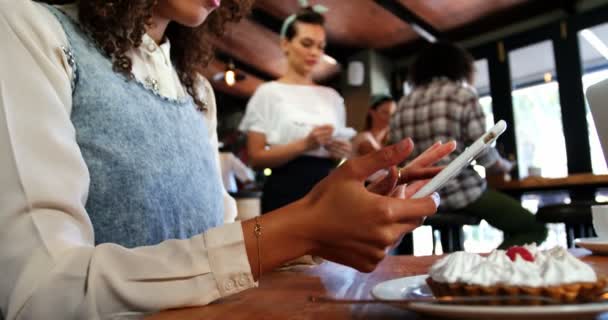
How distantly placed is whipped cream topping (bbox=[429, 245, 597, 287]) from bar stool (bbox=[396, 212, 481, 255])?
5.77ft

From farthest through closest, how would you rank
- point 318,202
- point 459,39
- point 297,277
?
point 459,39 → point 297,277 → point 318,202

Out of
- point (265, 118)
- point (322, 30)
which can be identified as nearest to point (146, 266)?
point (265, 118)

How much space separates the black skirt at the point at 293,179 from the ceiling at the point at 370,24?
2520mm

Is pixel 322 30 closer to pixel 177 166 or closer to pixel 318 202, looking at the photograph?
pixel 177 166

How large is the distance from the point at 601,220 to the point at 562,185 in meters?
1.83

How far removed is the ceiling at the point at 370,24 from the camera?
4590mm

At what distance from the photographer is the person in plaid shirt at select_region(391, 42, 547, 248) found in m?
2.40

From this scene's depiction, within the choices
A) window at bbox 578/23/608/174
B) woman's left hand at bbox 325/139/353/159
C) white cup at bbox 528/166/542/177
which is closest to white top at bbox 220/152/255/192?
woman's left hand at bbox 325/139/353/159

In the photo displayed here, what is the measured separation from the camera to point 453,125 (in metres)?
2.42

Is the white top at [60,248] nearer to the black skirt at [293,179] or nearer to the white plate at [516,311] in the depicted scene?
the white plate at [516,311]

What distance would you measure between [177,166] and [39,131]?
330 mm

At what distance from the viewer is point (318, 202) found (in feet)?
1.65

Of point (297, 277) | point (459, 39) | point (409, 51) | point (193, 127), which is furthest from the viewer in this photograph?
point (409, 51)

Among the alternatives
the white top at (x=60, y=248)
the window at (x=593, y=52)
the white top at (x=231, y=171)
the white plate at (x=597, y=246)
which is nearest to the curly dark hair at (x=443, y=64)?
the white plate at (x=597, y=246)
